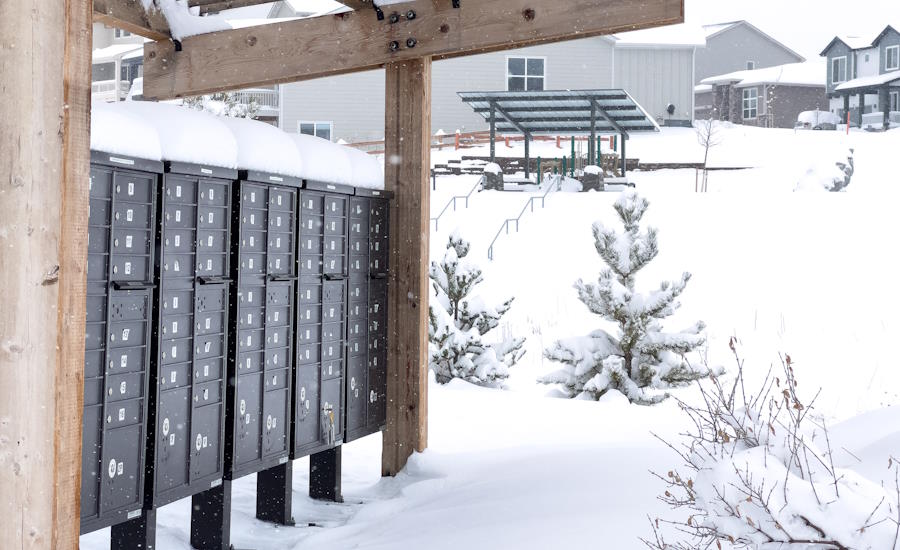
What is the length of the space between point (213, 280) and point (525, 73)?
2910 centimetres

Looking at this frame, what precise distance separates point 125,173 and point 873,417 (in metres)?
3.70

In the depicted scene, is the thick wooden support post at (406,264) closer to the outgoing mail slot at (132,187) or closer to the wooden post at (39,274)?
the outgoing mail slot at (132,187)

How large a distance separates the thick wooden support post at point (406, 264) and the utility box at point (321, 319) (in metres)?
0.71

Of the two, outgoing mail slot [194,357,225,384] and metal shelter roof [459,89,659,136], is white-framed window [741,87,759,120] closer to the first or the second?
metal shelter roof [459,89,659,136]

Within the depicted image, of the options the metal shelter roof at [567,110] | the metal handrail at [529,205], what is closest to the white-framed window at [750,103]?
the metal handrail at [529,205]

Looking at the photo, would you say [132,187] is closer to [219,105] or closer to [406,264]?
[406,264]

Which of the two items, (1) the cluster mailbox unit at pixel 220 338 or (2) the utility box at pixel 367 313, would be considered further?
(2) the utility box at pixel 367 313

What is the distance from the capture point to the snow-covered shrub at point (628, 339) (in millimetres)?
10602

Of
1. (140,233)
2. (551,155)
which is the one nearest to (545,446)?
(140,233)

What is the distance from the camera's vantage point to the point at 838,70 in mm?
44875

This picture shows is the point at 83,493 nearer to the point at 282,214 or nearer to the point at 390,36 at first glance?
the point at 282,214

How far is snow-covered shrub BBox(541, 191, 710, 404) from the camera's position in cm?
1060

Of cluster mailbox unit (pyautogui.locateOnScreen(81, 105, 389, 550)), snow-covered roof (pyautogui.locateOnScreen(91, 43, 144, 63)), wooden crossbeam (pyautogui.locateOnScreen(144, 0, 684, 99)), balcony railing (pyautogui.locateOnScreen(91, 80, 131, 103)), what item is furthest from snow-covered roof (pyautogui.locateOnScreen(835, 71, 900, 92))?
cluster mailbox unit (pyautogui.locateOnScreen(81, 105, 389, 550))

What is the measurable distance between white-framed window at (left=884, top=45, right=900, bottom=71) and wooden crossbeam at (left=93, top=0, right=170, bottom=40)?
131 ft
